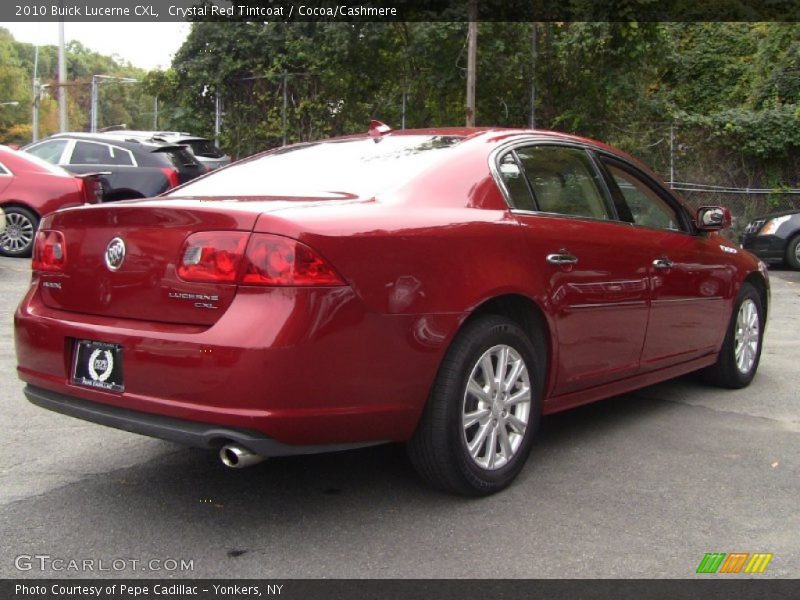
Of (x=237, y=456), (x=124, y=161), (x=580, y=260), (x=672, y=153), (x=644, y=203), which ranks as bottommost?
(x=237, y=456)

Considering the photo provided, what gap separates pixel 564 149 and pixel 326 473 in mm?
1998

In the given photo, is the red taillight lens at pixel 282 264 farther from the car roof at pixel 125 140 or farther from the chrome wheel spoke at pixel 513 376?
the car roof at pixel 125 140

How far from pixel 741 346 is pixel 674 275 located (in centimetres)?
128

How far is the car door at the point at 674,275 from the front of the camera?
4797 mm

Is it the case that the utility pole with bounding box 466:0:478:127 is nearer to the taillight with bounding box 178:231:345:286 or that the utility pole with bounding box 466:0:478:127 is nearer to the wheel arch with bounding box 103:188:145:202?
the wheel arch with bounding box 103:188:145:202

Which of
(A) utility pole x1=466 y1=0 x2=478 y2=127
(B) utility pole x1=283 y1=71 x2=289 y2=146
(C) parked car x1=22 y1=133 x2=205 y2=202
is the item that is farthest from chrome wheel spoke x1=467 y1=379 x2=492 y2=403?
(B) utility pole x1=283 y1=71 x2=289 y2=146

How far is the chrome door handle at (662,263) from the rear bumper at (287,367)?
5.89 feet

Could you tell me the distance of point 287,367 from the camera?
3.03 meters

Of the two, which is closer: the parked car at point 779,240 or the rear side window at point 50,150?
the rear side window at point 50,150

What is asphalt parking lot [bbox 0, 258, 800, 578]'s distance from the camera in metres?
3.09

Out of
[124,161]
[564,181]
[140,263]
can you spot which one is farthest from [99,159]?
[140,263]

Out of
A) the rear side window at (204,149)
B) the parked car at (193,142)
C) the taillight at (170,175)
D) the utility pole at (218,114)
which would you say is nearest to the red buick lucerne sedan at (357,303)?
the taillight at (170,175)

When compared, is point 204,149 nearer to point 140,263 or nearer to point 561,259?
point 561,259
